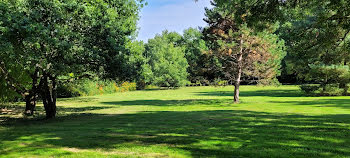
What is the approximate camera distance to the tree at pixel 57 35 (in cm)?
1234

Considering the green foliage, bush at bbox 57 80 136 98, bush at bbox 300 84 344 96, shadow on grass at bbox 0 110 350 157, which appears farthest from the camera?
bush at bbox 57 80 136 98

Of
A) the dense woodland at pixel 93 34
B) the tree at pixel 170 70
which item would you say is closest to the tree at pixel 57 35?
the dense woodland at pixel 93 34

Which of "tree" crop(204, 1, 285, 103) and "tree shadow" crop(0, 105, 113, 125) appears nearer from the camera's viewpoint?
"tree shadow" crop(0, 105, 113, 125)

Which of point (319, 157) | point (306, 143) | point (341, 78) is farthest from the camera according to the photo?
point (341, 78)

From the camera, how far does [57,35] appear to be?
1352 centimetres

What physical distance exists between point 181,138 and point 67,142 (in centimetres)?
→ 363

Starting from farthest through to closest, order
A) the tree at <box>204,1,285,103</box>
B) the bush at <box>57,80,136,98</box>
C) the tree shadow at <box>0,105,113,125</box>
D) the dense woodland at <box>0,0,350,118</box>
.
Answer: the bush at <box>57,80,136,98</box> < the tree at <box>204,1,285,103</box> < the tree shadow at <box>0,105,113,125</box> < the dense woodland at <box>0,0,350,118</box>

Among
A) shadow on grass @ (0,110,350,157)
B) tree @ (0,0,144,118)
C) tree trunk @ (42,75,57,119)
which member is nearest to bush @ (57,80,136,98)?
tree trunk @ (42,75,57,119)

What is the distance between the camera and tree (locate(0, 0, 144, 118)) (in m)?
12.3

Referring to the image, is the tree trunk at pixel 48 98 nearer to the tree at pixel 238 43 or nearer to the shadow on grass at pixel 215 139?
the shadow on grass at pixel 215 139

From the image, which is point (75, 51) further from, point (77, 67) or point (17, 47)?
point (17, 47)

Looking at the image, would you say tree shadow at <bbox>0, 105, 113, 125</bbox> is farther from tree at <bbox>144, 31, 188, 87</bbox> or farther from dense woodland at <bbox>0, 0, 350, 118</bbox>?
tree at <bbox>144, 31, 188, 87</bbox>

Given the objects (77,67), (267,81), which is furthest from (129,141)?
(267,81)

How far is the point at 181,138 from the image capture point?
31.7 feet
